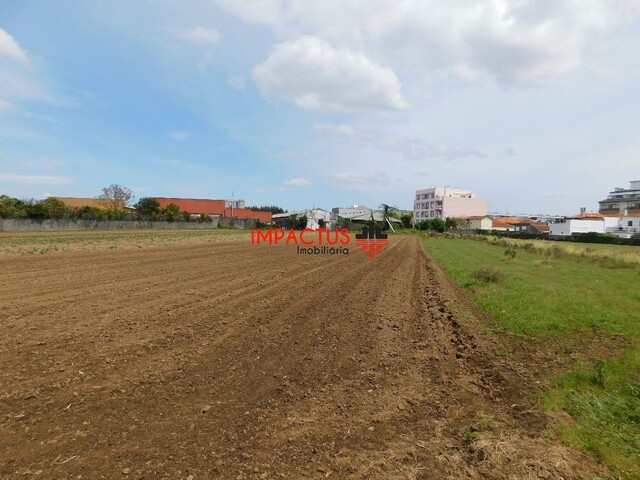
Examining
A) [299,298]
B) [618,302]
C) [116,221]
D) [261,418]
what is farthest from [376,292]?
[116,221]

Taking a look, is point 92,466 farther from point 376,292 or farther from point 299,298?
point 376,292

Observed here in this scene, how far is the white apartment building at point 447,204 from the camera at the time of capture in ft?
380

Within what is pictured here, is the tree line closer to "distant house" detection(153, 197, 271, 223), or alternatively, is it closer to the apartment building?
"distant house" detection(153, 197, 271, 223)

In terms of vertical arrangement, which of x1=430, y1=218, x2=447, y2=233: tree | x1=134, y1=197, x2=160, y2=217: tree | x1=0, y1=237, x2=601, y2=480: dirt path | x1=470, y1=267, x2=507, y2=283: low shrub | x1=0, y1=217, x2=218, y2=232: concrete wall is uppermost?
x1=134, y1=197, x2=160, y2=217: tree

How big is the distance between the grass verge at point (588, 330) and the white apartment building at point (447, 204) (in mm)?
104183

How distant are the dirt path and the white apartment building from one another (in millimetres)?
110791

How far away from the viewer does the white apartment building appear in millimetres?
115688

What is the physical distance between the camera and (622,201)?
9019cm

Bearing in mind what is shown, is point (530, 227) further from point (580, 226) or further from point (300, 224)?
point (300, 224)

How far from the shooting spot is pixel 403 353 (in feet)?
18.0

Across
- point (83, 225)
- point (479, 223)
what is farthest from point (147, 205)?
point (479, 223)

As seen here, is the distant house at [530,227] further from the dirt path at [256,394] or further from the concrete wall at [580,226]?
the dirt path at [256,394]

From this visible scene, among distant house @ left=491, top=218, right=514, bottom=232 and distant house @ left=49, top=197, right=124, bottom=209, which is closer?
distant house @ left=49, top=197, right=124, bottom=209

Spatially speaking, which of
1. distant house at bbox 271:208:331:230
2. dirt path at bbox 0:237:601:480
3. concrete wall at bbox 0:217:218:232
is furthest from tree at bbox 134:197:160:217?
dirt path at bbox 0:237:601:480
